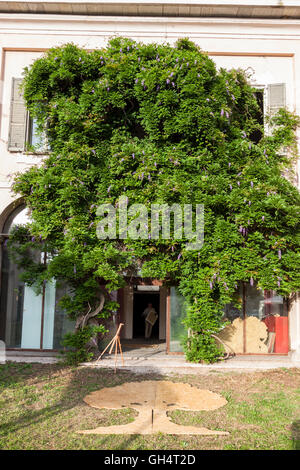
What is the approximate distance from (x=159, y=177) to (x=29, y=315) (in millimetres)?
5339

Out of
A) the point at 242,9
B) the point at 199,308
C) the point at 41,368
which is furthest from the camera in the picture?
the point at 242,9

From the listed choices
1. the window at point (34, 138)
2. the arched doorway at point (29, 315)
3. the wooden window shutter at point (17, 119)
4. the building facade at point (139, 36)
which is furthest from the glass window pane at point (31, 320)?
the wooden window shutter at point (17, 119)

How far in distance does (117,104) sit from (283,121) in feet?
15.7

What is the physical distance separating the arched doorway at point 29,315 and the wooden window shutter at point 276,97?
26.2ft

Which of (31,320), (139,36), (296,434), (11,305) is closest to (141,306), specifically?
(31,320)

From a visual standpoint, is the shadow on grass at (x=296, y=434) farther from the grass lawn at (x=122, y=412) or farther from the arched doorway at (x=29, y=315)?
the arched doorway at (x=29, y=315)

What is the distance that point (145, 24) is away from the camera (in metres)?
11.0

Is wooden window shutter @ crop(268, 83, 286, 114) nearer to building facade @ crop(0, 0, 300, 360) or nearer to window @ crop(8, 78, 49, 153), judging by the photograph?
building facade @ crop(0, 0, 300, 360)

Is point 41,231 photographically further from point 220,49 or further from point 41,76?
Result: point 220,49

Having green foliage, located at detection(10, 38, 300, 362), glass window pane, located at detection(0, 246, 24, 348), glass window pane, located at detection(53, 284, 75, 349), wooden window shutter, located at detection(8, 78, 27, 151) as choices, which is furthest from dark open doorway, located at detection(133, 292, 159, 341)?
wooden window shutter, located at detection(8, 78, 27, 151)

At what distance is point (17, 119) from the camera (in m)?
10.9

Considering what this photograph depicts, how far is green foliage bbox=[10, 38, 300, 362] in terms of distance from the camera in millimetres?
9633

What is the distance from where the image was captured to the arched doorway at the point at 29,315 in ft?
33.7

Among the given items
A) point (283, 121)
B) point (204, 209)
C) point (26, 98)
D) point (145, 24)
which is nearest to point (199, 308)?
point (204, 209)
